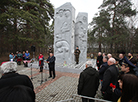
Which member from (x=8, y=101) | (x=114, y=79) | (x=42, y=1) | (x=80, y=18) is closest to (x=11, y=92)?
(x=8, y=101)

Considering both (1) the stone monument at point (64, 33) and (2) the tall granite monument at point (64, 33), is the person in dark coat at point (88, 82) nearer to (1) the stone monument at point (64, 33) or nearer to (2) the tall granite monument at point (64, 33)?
(2) the tall granite monument at point (64, 33)

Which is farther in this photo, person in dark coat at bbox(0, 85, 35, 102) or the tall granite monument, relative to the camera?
the tall granite monument

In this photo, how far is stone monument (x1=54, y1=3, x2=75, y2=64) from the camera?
26.1 feet

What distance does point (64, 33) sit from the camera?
8.09m

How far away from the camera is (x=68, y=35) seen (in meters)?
7.96

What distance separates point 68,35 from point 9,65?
22.3 feet

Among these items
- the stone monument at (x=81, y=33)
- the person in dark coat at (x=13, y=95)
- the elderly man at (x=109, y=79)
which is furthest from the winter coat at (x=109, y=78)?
the stone monument at (x=81, y=33)

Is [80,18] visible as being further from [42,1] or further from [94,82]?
[94,82]

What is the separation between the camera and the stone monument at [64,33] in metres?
7.96

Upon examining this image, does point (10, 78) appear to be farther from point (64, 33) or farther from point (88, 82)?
point (64, 33)

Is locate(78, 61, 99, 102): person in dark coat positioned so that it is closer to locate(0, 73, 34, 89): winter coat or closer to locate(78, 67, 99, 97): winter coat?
locate(78, 67, 99, 97): winter coat

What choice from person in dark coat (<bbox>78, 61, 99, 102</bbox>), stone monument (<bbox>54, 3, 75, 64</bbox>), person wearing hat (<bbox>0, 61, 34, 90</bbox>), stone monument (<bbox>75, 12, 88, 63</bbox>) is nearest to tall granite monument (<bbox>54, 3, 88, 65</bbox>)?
stone monument (<bbox>54, 3, 75, 64</bbox>)

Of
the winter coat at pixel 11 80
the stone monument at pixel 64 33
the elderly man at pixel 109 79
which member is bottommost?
the elderly man at pixel 109 79

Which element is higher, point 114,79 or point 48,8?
point 48,8
